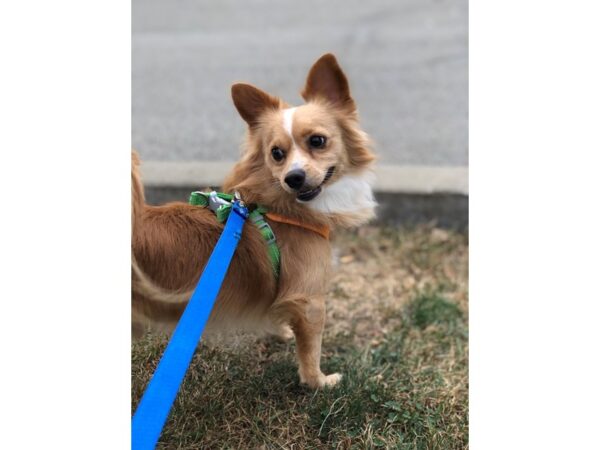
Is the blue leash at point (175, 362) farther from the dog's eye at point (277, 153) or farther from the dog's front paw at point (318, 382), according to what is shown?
the dog's front paw at point (318, 382)

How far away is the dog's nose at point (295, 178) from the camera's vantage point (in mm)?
2268

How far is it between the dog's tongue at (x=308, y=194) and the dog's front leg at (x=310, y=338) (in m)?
0.39

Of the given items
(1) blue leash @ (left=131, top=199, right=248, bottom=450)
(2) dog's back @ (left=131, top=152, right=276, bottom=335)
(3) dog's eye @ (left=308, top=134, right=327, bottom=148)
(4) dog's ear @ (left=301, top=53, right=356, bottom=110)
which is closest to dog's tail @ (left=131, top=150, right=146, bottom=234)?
(2) dog's back @ (left=131, top=152, right=276, bottom=335)

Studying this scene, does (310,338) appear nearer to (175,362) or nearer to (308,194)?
(308,194)

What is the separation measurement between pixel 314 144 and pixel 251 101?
30 centimetres

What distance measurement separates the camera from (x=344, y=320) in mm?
3248

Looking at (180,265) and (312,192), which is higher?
(312,192)

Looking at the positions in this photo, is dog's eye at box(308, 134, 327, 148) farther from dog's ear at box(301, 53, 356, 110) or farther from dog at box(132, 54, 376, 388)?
dog's ear at box(301, 53, 356, 110)

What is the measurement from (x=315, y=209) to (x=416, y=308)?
115 cm

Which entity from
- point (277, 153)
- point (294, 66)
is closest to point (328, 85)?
point (277, 153)

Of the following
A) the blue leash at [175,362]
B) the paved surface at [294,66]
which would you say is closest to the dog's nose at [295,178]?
the blue leash at [175,362]

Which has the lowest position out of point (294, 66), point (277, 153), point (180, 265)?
point (180, 265)

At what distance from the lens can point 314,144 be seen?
2381mm
